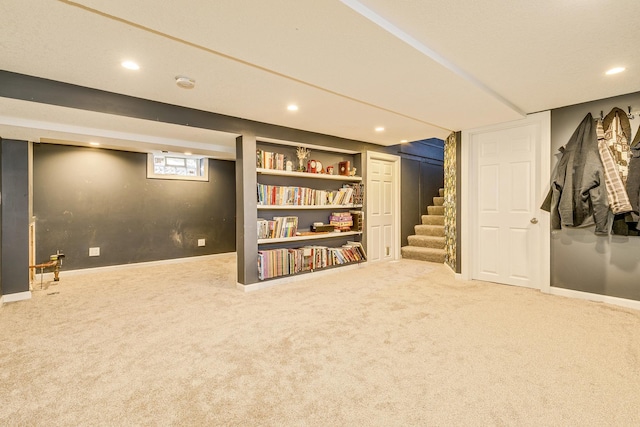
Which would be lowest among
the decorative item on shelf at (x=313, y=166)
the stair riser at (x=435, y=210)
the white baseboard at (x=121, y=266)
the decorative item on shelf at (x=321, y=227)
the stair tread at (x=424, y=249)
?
the white baseboard at (x=121, y=266)

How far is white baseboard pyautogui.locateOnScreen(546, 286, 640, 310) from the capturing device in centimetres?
301

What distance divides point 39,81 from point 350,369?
128 inches

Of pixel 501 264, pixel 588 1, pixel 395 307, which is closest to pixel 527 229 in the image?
pixel 501 264

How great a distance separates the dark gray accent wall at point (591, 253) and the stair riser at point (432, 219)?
2563 mm

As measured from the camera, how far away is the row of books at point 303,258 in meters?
3.85

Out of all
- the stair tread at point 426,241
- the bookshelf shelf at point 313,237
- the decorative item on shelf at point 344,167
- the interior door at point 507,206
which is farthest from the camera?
the stair tread at point 426,241

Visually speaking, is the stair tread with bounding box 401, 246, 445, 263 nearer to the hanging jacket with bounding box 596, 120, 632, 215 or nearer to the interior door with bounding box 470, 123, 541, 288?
the interior door with bounding box 470, 123, 541, 288

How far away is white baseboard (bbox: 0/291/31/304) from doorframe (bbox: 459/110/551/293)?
211 inches

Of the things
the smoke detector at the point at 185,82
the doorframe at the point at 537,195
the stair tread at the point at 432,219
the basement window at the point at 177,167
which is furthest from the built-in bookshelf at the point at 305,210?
the basement window at the point at 177,167

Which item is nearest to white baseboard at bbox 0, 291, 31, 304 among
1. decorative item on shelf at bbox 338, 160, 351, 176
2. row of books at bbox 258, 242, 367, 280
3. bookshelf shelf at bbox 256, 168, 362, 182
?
row of books at bbox 258, 242, 367, 280

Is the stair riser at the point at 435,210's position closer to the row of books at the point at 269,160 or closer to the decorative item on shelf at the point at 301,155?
the decorative item on shelf at the point at 301,155

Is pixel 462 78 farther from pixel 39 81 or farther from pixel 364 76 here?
pixel 39 81

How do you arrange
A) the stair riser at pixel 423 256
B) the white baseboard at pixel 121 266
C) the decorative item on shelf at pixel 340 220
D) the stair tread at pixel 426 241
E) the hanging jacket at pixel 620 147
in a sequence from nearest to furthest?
1. the hanging jacket at pixel 620 147
2. the white baseboard at pixel 121 266
3. the decorative item on shelf at pixel 340 220
4. the stair riser at pixel 423 256
5. the stair tread at pixel 426 241

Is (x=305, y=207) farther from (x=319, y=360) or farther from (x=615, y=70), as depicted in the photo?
(x=615, y=70)
